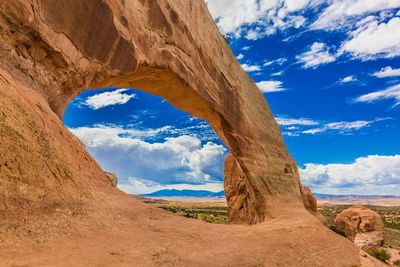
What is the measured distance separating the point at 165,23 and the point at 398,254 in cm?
2906

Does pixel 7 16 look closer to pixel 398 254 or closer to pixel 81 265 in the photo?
pixel 81 265

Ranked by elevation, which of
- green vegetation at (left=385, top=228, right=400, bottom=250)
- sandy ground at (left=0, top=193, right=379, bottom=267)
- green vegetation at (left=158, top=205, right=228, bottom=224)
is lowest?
green vegetation at (left=385, top=228, right=400, bottom=250)

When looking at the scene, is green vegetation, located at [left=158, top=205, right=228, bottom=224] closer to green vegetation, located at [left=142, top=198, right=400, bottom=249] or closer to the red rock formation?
green vegetation, located at [left=142, top=198, right=400, bottom=249]

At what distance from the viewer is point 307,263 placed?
344 inches

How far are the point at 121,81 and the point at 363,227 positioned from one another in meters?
29.5

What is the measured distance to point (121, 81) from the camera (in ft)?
39.9

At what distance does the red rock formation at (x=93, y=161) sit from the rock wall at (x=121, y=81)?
0.11 ft

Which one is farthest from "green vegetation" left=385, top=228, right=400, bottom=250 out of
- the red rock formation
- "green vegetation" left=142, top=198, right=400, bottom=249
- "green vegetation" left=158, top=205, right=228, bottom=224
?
the red rock formation

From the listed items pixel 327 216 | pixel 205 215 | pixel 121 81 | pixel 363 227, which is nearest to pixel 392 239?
pixel 363 227

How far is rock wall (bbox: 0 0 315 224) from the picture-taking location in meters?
5.39

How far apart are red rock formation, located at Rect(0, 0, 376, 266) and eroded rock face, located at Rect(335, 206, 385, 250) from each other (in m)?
19.4

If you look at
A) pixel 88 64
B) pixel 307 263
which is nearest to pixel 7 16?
pixel 88 64

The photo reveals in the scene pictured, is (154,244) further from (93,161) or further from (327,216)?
(327,216)

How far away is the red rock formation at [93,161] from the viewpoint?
4660mm
